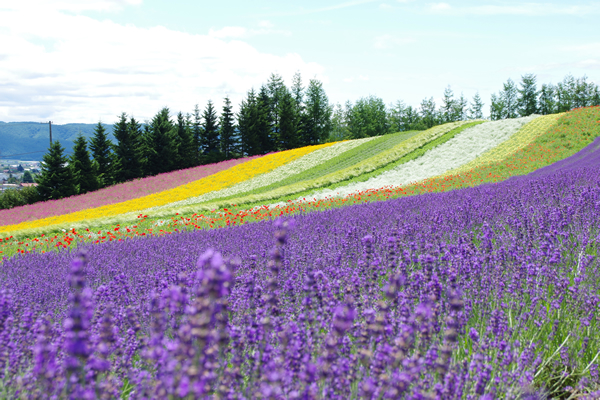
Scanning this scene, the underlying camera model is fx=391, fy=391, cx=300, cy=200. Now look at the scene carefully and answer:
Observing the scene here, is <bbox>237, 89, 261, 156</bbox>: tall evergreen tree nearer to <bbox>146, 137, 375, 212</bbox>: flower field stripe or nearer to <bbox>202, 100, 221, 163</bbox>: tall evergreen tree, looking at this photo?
<bbox>202, 100, 221, 163</bbox>: tall evergreen tree

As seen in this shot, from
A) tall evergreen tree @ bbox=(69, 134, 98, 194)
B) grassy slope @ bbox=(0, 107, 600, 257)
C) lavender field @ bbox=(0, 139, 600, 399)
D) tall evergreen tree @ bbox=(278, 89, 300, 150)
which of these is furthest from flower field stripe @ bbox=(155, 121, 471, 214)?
tall evergreen tree @ bbox=(278, 89, 300, 150)

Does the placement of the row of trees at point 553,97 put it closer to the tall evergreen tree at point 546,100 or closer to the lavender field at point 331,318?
the tall evergreen tree at point 546,100

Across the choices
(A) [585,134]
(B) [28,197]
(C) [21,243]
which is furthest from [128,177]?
(A) [585,134]

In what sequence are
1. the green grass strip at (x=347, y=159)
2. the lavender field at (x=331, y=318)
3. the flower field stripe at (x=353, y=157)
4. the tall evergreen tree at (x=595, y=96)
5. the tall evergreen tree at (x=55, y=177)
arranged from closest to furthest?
the lavender field at (x=331, y=318) < the green grass strip at (x=347, y=159) < the flower field stripe at (x=353, y=157) < the tall evergreen tree at (x=55, y=177) < the tall evergreen tree at (x=595, y=96)

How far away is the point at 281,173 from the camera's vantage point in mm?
30438

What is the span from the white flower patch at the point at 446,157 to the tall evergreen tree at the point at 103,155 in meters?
25.1

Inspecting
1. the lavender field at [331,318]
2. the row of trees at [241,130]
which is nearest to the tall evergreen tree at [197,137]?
the row of trees at [241,130]

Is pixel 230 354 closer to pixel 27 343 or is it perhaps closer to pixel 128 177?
pixel 27 343

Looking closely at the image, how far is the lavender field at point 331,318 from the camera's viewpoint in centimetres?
150

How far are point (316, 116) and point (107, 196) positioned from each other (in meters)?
33.8

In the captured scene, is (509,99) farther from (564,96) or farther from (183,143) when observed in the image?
(183,143)

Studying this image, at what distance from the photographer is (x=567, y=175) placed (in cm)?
956

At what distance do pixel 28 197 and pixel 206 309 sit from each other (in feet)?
119

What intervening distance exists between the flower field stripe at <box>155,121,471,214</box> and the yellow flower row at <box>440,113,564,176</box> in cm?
485
